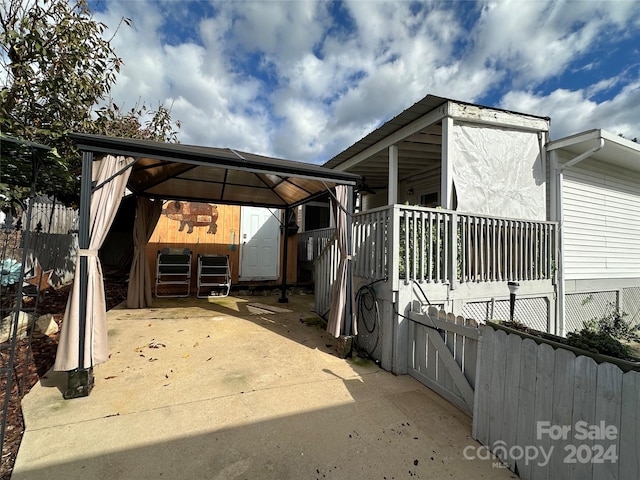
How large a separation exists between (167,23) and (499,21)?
640 centimetres

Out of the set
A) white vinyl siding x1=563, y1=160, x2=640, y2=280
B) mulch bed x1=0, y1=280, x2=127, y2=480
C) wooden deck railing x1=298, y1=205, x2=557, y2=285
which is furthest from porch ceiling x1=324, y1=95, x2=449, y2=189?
mulch bed x1=0, y1=280, x2=127, y2=480

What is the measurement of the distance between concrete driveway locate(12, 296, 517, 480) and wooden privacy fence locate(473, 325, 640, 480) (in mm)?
202

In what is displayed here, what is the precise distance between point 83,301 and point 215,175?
2.71 meters

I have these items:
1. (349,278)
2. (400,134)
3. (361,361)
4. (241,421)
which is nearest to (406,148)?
(400,134)

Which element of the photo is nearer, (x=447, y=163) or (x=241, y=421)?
(x=241, y=421)

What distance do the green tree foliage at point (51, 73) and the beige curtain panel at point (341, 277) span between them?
3202 millimetres

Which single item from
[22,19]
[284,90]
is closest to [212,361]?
[22,19]

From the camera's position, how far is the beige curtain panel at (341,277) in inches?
137

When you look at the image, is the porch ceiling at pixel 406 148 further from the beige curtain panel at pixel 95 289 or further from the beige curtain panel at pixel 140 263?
the beige curtain panel at pixel 140 263

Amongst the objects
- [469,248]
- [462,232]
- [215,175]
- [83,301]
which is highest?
[215,175]

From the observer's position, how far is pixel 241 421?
6.97ft

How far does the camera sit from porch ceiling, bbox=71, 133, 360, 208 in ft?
8.84

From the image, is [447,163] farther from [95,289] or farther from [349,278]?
[95,289]

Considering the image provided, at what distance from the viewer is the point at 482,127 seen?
442cm
